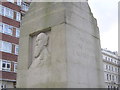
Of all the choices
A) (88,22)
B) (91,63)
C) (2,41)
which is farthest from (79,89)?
(2,41)

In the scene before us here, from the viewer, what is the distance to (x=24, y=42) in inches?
287

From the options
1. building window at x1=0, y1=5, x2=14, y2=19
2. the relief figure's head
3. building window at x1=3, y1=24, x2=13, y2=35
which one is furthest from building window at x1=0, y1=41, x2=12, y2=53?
the relief figure's head

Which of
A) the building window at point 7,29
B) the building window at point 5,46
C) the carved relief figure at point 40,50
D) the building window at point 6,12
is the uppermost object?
the building window at point 6,12

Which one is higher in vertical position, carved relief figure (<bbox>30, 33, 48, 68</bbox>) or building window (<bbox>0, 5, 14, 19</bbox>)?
building window (<bbox>0, 5, 14, 19</bbox>)

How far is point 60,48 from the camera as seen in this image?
19.8ft

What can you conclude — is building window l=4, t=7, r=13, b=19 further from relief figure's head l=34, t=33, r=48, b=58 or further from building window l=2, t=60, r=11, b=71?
relief figure's head l=34, t=33, r=48, b=58

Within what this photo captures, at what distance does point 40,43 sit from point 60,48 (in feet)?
2.38

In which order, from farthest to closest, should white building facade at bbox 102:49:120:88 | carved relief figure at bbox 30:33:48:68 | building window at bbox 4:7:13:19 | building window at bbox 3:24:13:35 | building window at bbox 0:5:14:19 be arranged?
white building facade at bbox 102:49:120:88, building window at bbox 4:7:13:19, building window at bbox 0:5:14:19, building window at bbox 3:24:13:35, carved relief figure at bbox 30:33:48:68

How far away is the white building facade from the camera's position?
70000mm

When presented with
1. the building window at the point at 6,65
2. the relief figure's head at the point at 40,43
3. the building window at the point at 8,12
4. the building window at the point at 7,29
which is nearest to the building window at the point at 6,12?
the building window at the point at 8,12

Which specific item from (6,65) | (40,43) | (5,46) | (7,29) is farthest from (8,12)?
(40,43)

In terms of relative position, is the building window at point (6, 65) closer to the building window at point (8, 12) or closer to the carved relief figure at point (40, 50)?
the building window at point (8, 12)

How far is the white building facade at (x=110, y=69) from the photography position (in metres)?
70.0

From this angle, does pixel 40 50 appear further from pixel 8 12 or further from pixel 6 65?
pixel 8 12
